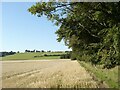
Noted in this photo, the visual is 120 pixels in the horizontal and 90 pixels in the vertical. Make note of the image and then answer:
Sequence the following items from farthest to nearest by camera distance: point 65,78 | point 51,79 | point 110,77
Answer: point 65,78 → point 51,79 → point 110,77

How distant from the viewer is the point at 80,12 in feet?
60.4

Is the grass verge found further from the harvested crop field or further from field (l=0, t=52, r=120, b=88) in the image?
the harvested crop field

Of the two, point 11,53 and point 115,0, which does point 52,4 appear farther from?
point 11,53

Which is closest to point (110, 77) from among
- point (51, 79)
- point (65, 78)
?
point (65, 78)

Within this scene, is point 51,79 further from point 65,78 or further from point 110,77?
point 110,77

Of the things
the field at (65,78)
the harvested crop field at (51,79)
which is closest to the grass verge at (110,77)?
the field at (65,78)

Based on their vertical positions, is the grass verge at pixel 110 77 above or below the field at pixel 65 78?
above

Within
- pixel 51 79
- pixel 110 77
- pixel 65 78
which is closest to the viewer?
pixel 110 77

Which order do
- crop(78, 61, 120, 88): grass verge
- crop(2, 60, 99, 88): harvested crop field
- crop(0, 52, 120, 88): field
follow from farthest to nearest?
crop(2, 60, 99, 88): harvested crop field < crop(0, 52, 120, 88): field < crop(78, 61, 120, 88): grass verge

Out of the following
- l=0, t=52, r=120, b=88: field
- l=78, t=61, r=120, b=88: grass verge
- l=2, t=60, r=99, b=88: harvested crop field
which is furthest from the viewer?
l=2, t=60, r=99, b=88: harvested crop field

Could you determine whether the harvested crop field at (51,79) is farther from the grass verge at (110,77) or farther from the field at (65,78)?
the grass verge at (110,77)

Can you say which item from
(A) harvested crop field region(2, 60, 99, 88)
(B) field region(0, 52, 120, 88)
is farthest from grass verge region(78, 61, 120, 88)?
(A) harvested crop field region(2, 60, 99, 88)

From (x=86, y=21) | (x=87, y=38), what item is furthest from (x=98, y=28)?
(x=87, y=38)

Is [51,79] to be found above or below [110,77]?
below
